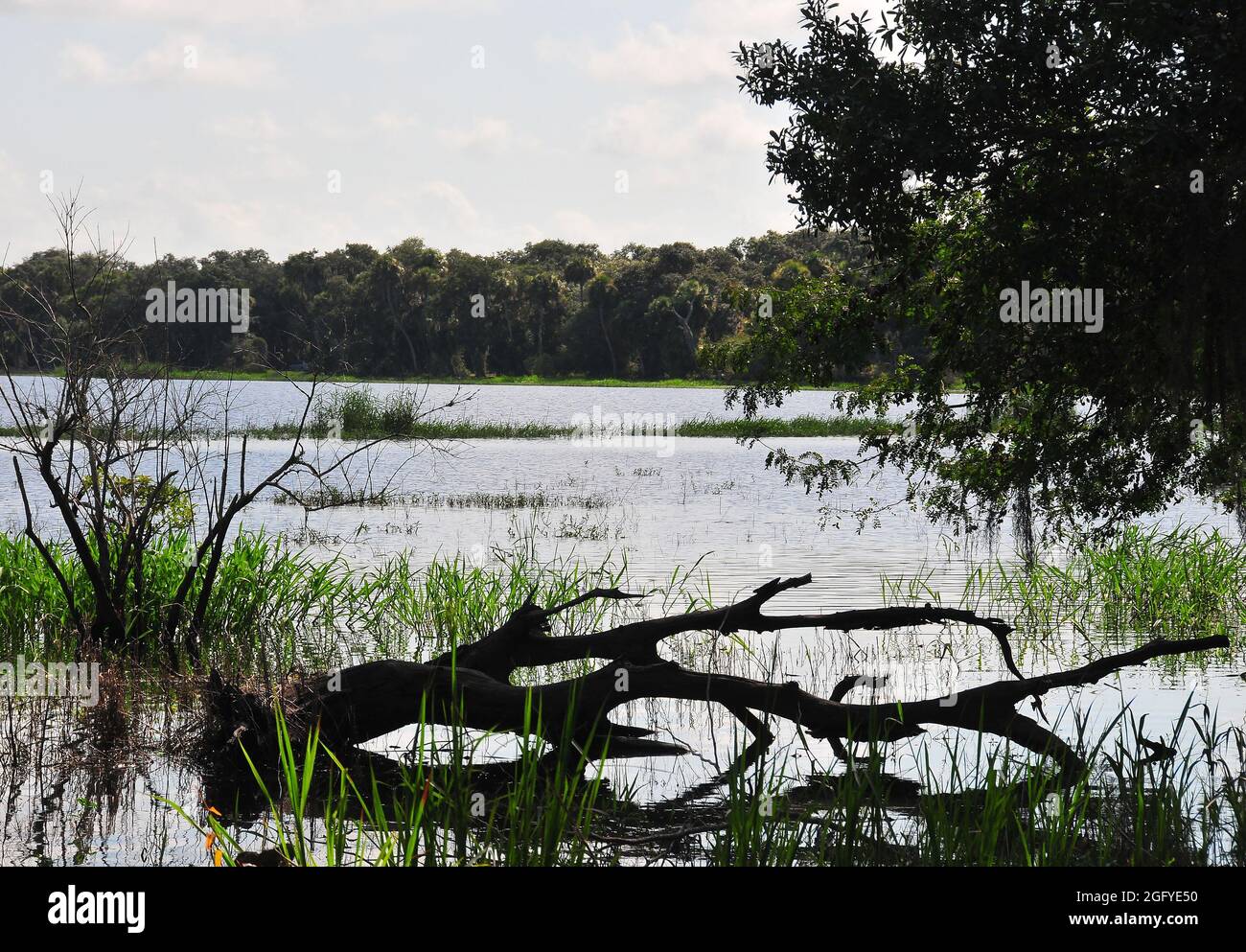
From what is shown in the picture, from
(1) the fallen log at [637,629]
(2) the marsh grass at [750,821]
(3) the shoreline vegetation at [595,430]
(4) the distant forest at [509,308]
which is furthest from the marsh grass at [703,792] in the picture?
(4) the distant forest at [509,308]

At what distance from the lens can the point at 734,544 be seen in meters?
18.8

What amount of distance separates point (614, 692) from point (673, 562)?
31.4ft

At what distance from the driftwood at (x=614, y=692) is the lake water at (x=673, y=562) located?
14.1 inches

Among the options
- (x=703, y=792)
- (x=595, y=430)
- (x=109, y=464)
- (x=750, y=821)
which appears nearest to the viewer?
(x=750, y=821)

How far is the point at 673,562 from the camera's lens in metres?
16.6

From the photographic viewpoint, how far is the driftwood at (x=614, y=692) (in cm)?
687

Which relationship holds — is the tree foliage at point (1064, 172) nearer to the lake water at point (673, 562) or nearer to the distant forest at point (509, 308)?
the lake water at point (673, 562)

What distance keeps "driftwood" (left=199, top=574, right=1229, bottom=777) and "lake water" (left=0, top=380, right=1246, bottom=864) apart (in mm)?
358

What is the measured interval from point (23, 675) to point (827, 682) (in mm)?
5850

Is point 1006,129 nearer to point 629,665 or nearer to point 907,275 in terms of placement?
point 907,275

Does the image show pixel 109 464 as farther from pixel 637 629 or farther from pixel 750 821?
pixel 750 821

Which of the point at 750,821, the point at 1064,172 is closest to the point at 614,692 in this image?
the point at 750,821

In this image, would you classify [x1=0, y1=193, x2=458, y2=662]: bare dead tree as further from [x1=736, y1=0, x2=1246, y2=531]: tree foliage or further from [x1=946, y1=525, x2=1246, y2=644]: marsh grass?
[x1=946, y1=525, x2=1246, y2=644]: marsh grass
